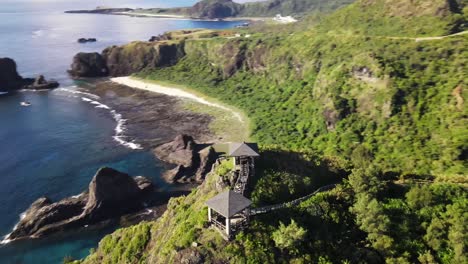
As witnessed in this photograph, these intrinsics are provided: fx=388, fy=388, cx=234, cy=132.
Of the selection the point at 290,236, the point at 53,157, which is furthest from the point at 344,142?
the point at 53,157

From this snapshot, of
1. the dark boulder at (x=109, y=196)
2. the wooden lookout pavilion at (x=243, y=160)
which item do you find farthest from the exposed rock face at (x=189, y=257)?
the dark boulder at (x=109, y=196)

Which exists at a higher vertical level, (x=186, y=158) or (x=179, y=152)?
(x=179, y=152)

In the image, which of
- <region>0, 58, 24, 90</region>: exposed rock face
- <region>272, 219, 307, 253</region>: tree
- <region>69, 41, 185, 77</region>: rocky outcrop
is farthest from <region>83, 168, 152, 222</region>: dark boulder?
<region>69, 41, 185, 77</region>: rocky outcrop

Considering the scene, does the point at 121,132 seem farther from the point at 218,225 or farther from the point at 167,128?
the point at 218,225

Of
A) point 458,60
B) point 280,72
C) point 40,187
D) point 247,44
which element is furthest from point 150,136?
point 458,60

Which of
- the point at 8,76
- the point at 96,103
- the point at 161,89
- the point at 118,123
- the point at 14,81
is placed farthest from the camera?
the point at 161,89

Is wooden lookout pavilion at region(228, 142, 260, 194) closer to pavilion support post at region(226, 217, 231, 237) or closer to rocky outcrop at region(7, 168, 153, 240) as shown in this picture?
pavilion support post at region(226, 217, 231, 237)
